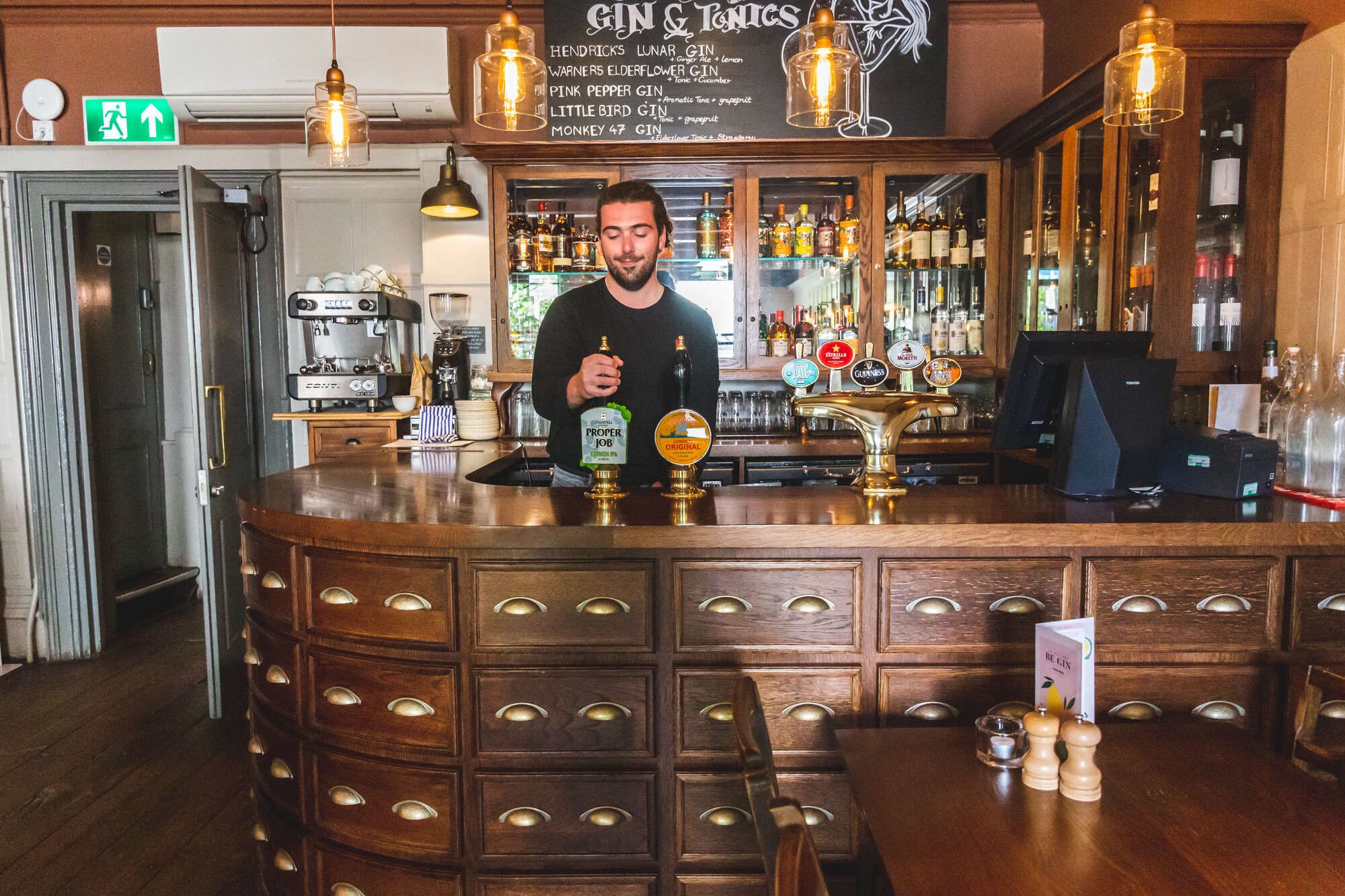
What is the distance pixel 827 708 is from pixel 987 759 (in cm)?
56

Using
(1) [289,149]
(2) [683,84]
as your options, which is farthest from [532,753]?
(1) [289,149]

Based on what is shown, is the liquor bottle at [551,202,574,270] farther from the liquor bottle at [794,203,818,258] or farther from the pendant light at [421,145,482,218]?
the liquor bottle at [794,203,818,258]

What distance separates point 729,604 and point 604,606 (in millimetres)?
257

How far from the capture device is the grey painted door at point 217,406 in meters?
3.17

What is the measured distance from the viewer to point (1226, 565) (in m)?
1.65

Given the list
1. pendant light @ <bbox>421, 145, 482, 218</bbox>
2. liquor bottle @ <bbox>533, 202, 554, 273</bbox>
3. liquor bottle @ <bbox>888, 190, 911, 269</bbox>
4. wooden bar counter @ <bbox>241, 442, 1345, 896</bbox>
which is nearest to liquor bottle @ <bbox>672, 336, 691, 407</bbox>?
wooden bar counter @ <bbox>241, 442, 1345, 896</bbox>

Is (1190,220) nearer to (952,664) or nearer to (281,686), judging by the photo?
(952,664)

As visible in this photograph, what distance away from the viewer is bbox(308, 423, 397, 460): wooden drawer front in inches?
145

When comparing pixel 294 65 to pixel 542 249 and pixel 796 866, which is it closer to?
pixel 542 249

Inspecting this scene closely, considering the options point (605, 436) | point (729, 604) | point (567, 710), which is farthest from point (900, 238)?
point (567, 710)

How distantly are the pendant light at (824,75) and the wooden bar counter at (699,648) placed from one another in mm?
1140

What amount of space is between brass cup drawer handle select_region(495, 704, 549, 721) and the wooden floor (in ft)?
3.55

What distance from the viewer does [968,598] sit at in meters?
1.66

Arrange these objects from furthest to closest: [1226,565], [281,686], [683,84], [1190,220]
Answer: [683,84], [1190,220], [281,686], [1226,565]
